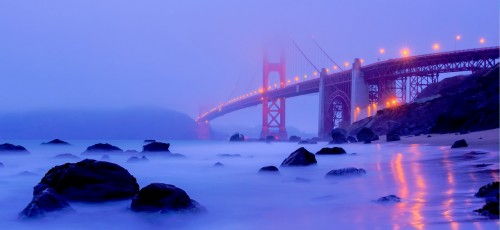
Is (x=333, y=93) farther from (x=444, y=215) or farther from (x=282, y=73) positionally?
(x=444, y=215)

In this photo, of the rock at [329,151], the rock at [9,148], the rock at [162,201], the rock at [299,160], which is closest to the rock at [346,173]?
the rock at [299,160]

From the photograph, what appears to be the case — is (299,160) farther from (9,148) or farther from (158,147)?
(9,148)

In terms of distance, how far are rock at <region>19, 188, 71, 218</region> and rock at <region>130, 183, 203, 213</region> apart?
2.26ft

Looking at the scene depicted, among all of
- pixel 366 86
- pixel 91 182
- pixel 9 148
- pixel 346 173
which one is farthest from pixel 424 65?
pixel 91 182

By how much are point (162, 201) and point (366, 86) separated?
47833 mm

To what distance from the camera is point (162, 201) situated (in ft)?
15.1

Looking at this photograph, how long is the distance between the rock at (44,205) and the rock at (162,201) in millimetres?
687

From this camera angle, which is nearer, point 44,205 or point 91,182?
point 44,205

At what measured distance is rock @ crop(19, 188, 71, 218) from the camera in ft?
14.8

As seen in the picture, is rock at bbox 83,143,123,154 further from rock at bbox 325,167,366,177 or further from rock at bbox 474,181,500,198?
rock at bbox 474,181,500,198

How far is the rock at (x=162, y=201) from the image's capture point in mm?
4543

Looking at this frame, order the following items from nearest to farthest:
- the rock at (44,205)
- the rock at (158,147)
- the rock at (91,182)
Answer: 1. the rock at (44,205)
2. the rock at (91,182)
3. the rock at (158,147)

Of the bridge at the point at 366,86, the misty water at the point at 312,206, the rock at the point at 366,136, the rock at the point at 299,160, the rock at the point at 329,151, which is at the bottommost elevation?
the misty water at the point at 312,206

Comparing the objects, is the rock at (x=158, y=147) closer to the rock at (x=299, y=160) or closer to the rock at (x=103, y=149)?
the rock at (x=103, y=149)
